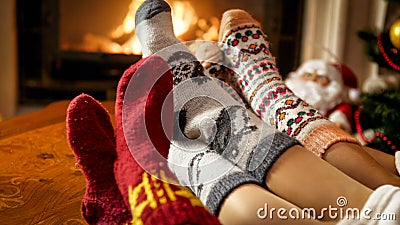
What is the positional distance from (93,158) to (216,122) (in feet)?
0.58

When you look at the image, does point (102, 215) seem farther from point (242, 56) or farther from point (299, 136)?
point (242, 56)

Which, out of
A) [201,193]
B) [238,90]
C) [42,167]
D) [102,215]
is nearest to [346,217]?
[201,193]

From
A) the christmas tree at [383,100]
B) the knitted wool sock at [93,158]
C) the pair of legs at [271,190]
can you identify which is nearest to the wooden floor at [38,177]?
the knitted wool sock at [93,158]

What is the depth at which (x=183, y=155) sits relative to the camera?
696mm

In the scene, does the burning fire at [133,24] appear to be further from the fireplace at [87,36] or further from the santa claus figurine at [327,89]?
the santa claus figurine at [327,89]

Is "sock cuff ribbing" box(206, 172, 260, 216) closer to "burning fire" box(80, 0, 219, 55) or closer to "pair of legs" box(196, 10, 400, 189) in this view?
"pair of legs" box(196, 10, 400, 189)

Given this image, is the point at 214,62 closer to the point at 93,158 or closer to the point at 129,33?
the point at 93,158

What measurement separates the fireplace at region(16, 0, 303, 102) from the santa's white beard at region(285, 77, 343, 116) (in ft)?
1.75

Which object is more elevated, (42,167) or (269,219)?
(269,219)

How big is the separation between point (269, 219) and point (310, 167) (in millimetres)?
96

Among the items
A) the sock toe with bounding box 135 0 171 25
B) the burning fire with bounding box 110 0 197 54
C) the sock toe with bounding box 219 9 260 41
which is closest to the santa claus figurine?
the burning fire with bounding box 110 0 197 54

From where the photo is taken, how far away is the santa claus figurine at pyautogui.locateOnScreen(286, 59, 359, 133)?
1979 millimetres

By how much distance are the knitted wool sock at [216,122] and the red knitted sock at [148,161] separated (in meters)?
0.03

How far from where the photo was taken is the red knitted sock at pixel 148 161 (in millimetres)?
570
